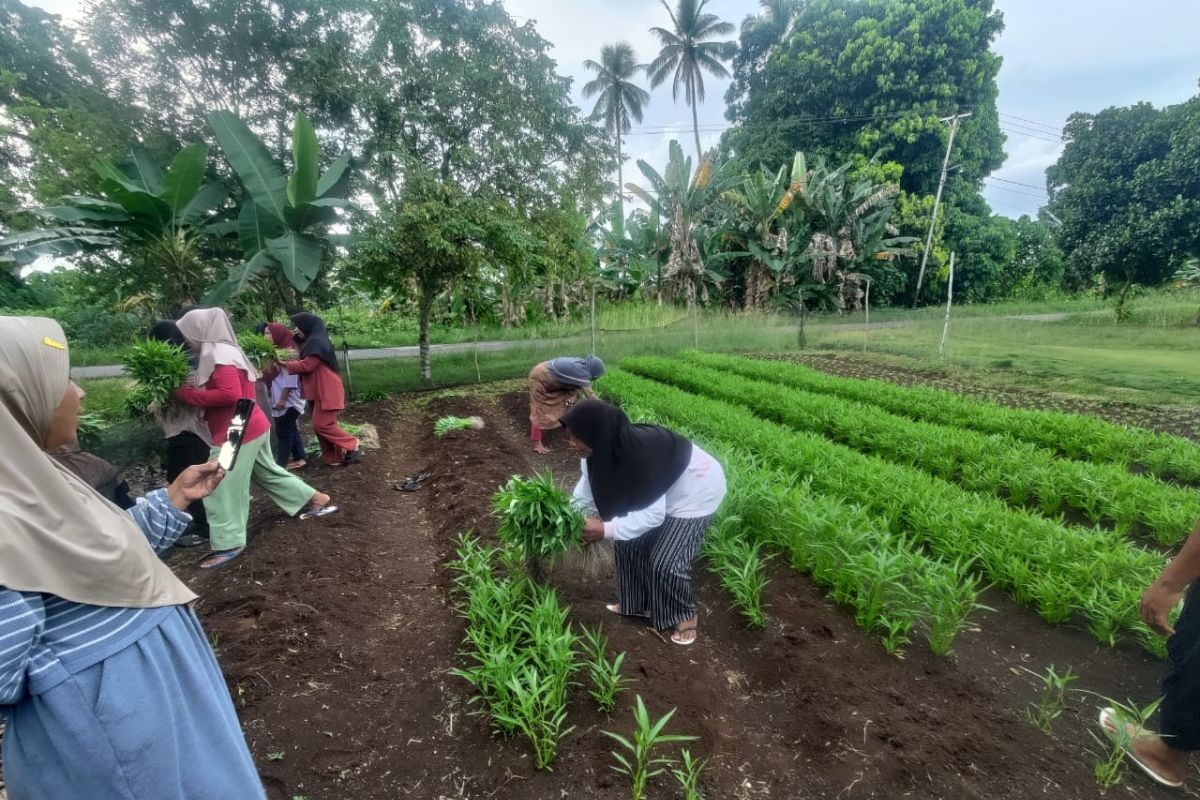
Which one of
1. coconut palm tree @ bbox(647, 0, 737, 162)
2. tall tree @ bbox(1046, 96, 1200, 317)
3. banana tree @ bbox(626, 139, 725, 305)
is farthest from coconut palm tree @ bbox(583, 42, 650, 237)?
tall tree @ bbox(1046, 96, 1200, 317)

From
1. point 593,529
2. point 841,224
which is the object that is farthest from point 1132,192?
point 593,529

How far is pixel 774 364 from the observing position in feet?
32.7

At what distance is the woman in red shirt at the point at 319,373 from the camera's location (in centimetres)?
504

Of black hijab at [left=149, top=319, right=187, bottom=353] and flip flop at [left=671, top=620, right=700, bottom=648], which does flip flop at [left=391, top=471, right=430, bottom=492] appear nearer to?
black hijab at [left=149, top=319, right=187, bottom=353]

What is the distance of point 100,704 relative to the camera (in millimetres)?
1052

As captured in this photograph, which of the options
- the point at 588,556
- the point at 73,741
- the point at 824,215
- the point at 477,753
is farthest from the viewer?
the point at 824,215

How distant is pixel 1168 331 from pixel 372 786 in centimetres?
1392

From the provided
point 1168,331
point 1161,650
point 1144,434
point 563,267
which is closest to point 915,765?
point 1161,650

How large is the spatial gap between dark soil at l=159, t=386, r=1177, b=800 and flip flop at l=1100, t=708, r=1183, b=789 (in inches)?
2.0

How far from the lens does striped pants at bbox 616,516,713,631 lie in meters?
2.70

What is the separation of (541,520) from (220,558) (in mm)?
2583

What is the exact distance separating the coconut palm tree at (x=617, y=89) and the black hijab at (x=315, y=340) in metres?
23.5

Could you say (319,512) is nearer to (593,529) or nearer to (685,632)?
(593,529)

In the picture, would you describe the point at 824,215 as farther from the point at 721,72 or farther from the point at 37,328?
the point at 37,328
